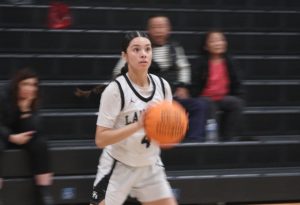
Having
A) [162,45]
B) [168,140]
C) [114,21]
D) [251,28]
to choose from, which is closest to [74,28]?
[114,21]

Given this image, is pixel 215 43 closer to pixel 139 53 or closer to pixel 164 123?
pixel 139 53

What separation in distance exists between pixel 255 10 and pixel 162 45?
90.0 inches

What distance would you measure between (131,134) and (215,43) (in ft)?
8.69

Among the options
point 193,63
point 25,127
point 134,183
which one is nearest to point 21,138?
point 25,127

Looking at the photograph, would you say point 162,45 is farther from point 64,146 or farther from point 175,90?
A: point 64,146

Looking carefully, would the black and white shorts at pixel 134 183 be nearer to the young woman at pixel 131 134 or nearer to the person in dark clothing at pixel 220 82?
the young woman at pixel 131 134

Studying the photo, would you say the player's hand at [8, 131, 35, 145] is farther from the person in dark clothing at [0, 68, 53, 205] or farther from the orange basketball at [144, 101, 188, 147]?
the orange basketball at [144, 101, 188, 147]

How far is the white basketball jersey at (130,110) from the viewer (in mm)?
2932

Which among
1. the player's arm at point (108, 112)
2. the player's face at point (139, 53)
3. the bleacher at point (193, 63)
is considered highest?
the player's face at point (139, 53)

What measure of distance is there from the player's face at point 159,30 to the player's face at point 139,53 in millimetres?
2129

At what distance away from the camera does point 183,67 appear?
16.8 ft

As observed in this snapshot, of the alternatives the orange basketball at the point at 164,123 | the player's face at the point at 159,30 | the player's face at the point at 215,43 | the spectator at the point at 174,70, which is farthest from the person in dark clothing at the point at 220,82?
the orange basketball at the point at 164,123

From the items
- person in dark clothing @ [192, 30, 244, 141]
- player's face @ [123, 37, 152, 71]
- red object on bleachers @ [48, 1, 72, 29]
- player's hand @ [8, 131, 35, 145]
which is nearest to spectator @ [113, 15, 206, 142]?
person in dark clothing @ [192, 30, 244, 141]

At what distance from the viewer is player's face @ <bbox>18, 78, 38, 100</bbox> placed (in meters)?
4.54
